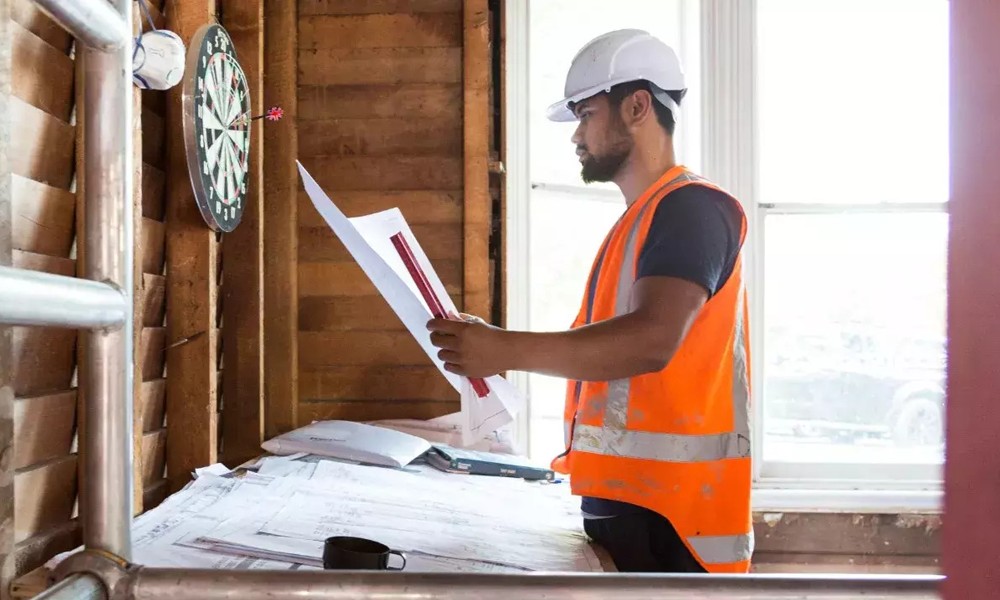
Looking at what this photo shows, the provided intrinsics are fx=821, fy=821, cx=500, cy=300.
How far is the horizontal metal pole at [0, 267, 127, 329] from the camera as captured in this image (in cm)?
42

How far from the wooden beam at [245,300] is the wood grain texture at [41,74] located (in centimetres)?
94

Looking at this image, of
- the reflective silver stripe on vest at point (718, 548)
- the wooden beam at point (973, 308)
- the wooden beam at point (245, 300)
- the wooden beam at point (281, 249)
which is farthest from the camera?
the wooden beam at point (281, 249)

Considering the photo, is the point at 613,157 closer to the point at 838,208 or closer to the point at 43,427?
the point at 43,427

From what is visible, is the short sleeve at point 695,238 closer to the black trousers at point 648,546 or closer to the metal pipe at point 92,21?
the black trousers at point 648,546

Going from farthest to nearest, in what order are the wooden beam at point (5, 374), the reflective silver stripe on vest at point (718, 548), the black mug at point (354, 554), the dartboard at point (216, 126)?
1. the dartboard at point (216, 126)
2. the reflective silver stripe on vest at point (718, 548)
3. the wooden beam at point (5, 374)
4. the black mug at point (354, 554)

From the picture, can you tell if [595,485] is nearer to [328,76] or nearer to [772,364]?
[772,364]

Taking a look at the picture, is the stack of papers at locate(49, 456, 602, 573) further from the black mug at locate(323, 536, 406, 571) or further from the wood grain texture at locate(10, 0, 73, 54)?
the wood grain texture at locate(10, 0, 73, 54)

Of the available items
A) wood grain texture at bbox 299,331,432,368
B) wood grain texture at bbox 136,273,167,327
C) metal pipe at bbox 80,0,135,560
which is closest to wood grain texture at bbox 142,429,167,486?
wood grain texture at bbox 136,273,167,327

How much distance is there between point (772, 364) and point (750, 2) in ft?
4.03

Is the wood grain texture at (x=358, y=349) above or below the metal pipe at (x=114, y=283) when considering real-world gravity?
below

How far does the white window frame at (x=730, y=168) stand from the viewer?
277 cm

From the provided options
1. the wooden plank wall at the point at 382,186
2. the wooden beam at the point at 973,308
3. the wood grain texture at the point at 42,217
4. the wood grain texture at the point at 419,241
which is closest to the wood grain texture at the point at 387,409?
the wooden plank wall at the point at 382,186

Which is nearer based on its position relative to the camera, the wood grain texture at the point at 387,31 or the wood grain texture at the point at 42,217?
the wood grain texture at the point at 42,217

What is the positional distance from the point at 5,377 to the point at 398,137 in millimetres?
1695
